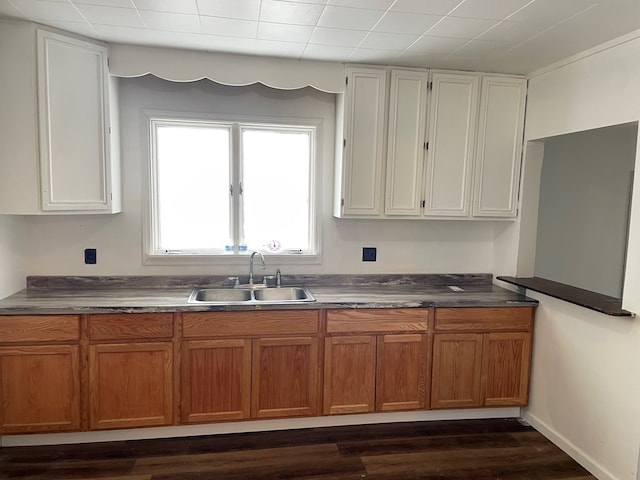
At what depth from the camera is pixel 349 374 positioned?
109 inches

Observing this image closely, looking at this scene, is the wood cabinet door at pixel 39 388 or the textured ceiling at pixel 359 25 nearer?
the textured ceiling at pixel 359 25

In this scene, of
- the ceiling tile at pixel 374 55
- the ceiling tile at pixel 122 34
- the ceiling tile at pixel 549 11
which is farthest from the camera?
the ceiling tile at pixel 374 55

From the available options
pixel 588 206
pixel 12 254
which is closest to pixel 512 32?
pixel 588 206

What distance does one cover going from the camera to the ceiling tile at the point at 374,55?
265 cm

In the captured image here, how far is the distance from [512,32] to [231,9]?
1.48 m

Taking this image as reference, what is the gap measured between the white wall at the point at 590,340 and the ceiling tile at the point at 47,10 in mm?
2845

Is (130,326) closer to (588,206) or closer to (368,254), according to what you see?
(368,254)

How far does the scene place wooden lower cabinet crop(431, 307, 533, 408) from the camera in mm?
2850

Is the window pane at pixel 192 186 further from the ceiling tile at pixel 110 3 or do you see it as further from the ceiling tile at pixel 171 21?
the ceiling tile at pixel 110 3

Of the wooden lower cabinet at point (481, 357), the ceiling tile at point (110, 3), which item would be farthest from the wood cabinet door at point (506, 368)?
the ceiling tile at point (110, 3)

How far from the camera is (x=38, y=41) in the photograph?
2.34m

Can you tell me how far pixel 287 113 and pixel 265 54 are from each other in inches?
17.7

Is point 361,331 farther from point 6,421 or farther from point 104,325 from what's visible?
point 6,421

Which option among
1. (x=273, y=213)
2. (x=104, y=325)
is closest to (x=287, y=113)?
(x=273, y=213)
